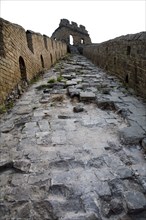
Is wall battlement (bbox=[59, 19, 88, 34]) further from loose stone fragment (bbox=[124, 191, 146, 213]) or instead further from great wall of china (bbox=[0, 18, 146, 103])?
loose stone fragment (bbox=[124, 191, 146, 213])

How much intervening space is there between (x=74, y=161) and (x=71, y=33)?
31547 millimetres

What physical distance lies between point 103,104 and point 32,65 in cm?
440

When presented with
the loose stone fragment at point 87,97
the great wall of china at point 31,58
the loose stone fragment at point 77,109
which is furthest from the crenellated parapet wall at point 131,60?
the loose stone fragment at point 77,109

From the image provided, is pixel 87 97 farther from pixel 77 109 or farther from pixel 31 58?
pixel 31 58

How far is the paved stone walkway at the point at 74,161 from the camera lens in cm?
230

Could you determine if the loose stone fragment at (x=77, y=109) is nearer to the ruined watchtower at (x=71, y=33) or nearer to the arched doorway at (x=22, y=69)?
the arched doorway at (x=22, y=69)

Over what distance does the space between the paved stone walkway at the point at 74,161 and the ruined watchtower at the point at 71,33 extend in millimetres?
28321

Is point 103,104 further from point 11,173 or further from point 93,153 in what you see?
point 11,173

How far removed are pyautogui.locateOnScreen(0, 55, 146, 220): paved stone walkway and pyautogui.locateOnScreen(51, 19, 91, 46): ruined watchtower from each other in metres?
28.3

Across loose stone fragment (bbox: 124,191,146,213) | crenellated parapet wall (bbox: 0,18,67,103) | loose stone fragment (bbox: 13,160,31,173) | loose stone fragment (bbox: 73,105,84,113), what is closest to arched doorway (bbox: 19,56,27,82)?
crenellated parapet wall (bbox: 0,18,67,103)

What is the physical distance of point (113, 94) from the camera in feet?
21.2

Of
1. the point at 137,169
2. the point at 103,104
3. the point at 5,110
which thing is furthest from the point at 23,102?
the point at 137,169

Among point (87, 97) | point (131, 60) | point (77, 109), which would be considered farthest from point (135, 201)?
point (131, 60)

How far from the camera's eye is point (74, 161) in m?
3.09
